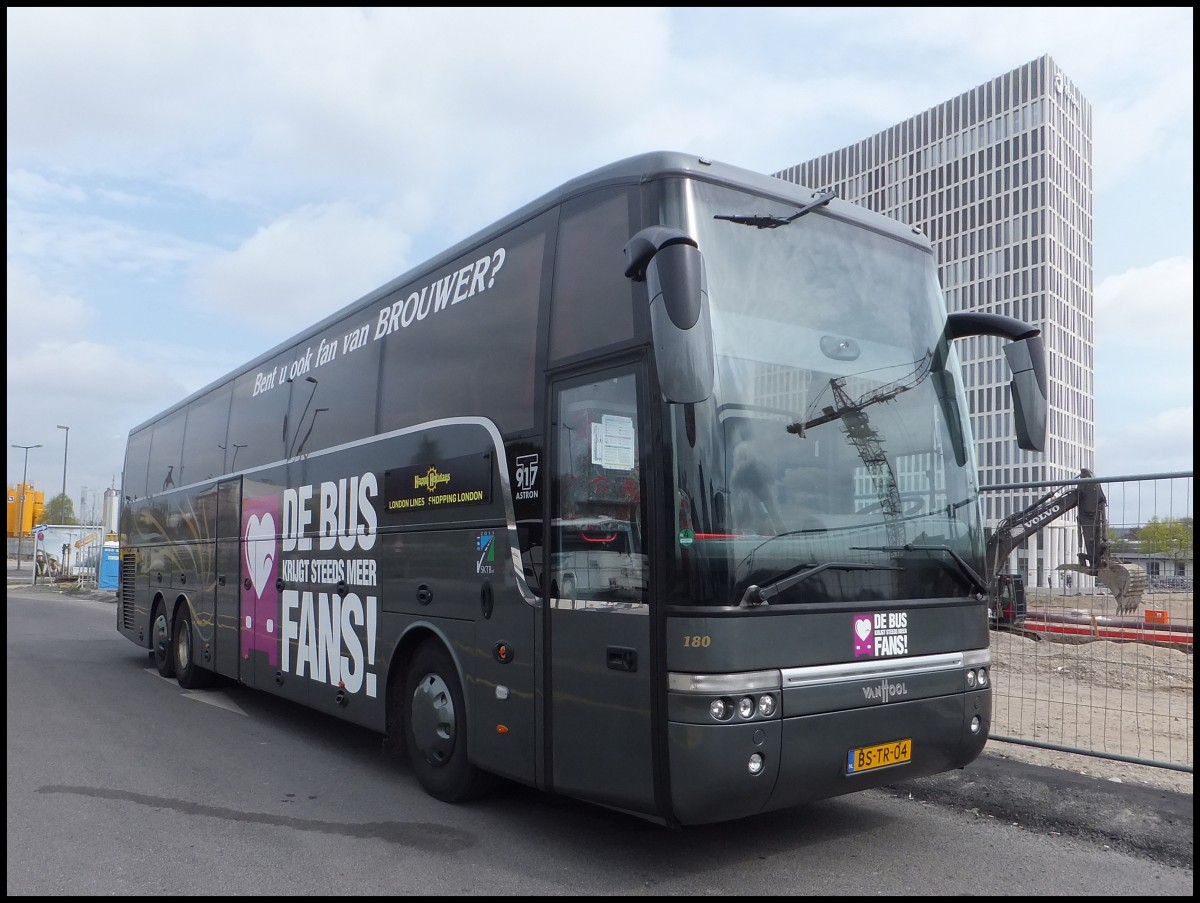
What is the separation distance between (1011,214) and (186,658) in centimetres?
8473

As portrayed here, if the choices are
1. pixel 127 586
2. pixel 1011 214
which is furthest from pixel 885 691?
pixel 1011 214

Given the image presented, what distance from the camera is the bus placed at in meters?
4.64

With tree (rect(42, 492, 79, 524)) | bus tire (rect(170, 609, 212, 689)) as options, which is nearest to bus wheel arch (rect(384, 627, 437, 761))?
bus tire (rect(170, 609, 212, 689))

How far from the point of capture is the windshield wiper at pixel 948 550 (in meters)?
5.14

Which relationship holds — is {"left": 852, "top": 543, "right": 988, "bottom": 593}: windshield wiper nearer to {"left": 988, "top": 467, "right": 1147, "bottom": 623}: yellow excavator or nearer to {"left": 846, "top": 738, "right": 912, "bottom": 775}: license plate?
{"left": 988, "top": 467, "right": 1147, "bottom": 623}: yellow excavator

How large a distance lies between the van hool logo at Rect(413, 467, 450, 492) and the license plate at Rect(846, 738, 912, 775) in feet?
9.90

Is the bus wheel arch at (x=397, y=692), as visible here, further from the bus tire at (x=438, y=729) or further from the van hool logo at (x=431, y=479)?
the van hool logo at (x=431, y=479)

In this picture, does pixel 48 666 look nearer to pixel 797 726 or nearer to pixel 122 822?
pixel 122 822

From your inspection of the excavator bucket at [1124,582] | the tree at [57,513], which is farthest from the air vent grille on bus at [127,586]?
the tree at [57,513]

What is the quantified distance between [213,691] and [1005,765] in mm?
8840

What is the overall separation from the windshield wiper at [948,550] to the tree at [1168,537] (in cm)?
171

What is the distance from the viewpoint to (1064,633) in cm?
746

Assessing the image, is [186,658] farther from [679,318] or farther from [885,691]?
[679,318]

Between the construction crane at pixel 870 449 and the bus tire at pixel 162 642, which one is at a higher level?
the construction crane at pixel 870 449
